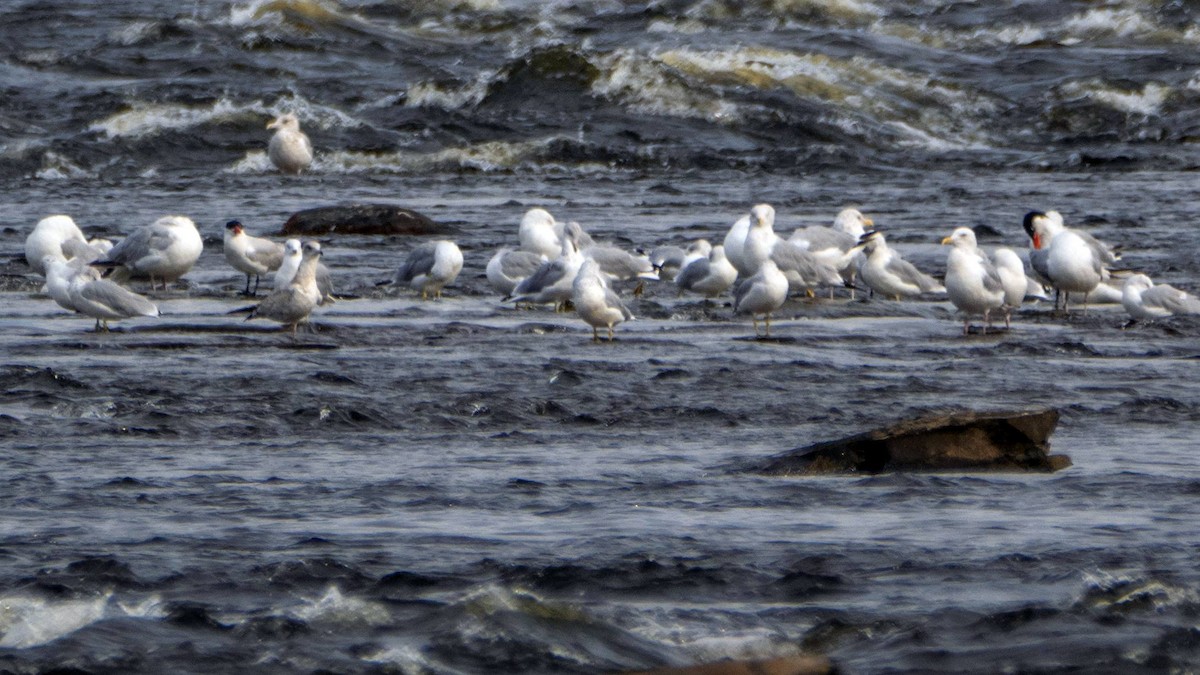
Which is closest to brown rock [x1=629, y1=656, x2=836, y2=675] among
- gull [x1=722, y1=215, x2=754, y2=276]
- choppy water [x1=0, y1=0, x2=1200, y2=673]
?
choppy water [x1=0, y1=0, x2=1200, y2=673]

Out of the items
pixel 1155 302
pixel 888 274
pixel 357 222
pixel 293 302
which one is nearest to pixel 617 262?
pixel 888 274

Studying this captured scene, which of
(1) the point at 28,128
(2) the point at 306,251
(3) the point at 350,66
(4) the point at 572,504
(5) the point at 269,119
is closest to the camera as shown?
(4) the point at 572,504

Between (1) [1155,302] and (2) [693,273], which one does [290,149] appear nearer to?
(2) [693,273]

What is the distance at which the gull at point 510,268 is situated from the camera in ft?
39.1

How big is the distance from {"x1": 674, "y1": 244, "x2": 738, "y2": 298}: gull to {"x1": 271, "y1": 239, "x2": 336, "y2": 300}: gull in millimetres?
2104

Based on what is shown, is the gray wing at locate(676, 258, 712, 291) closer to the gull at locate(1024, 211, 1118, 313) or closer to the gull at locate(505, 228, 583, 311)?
the gull at locate(505, 228, 583, 311)

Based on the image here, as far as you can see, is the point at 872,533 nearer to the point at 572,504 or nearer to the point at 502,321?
the point at 572,504

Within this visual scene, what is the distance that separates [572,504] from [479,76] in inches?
896

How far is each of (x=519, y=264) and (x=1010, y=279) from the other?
2849mm

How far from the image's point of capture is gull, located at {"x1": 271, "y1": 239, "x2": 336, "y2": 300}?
439 inches

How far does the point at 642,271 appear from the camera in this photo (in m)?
12.6

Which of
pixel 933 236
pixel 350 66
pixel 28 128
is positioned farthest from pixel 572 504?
pixel 350 66

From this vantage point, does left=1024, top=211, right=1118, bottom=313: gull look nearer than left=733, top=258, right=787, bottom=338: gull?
No

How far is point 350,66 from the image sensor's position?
30.5 meters
